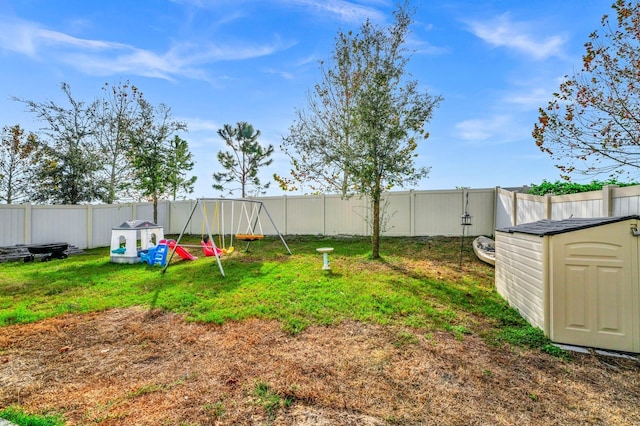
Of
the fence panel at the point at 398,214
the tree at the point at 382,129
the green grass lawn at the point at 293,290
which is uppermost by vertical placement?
the tree at the point at 382,129

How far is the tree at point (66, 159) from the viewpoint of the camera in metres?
13.4

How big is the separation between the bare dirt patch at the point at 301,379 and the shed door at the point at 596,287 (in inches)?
11.1

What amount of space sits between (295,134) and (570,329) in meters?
7.90

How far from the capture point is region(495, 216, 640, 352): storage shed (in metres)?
3.15

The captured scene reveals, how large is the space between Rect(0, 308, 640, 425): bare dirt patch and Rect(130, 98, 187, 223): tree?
385 inches

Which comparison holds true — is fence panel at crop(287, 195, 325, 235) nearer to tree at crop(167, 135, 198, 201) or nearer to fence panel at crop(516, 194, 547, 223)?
tree at crop(167, 135, 198, 201)

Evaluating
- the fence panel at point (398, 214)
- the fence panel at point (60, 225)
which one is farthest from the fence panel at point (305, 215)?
the fence panel at point (60, 225)

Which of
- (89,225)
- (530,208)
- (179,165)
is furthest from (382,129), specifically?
(89,225)

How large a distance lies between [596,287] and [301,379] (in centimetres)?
328

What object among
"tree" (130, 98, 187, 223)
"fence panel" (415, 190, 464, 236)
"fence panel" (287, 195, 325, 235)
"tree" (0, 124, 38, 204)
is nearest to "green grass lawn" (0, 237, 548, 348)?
"fence panel" (415, 190, 464, 236)

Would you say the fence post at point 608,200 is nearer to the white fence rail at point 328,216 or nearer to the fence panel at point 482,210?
the white fence rail at point 328,216

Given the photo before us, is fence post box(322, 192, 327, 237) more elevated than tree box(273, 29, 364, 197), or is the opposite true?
tree box(273, 29, 364, 197)

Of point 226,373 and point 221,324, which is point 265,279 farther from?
point 226,373

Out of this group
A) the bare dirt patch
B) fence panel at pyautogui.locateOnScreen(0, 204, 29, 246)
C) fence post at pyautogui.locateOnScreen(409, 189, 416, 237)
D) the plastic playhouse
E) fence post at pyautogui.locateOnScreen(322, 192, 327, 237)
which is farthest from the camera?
fence post at pyautogui.locateOnScreen(322, 192, 327, 237)
